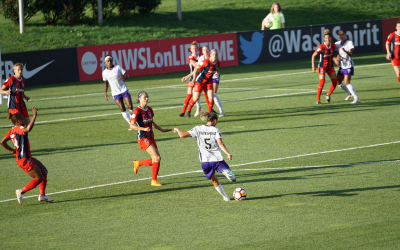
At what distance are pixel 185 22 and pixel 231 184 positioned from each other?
36.3 m

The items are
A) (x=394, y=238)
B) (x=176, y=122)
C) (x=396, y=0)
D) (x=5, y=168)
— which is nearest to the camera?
(x=394, y=238)

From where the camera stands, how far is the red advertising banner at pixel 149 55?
30.4 m

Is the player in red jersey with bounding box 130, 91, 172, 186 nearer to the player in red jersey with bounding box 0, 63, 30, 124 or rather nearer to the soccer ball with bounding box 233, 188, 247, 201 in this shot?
the soccer ball with bounding box 233, 188, 247, 201

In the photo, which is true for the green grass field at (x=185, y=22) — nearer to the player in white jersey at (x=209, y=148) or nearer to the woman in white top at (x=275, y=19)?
the woman in white top at (x=275, y=19)

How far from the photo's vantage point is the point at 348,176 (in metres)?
10.4

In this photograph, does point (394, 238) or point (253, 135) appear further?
point (253, 135)

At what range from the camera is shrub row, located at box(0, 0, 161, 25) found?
41.0 m

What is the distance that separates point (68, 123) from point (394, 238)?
1370 centimetres

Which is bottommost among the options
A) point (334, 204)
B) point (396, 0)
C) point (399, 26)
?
point (334, 204)

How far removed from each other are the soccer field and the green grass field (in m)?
19.5

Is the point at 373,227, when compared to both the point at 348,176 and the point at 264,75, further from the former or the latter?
the point at 264,75

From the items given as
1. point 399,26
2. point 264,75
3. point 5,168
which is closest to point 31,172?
point 5,168

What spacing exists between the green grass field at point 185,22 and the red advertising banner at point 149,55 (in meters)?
8.26

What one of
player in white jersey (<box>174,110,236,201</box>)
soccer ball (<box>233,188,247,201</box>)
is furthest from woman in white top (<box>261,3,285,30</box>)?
soccer ball (<box>233,188,247,201</box>)
